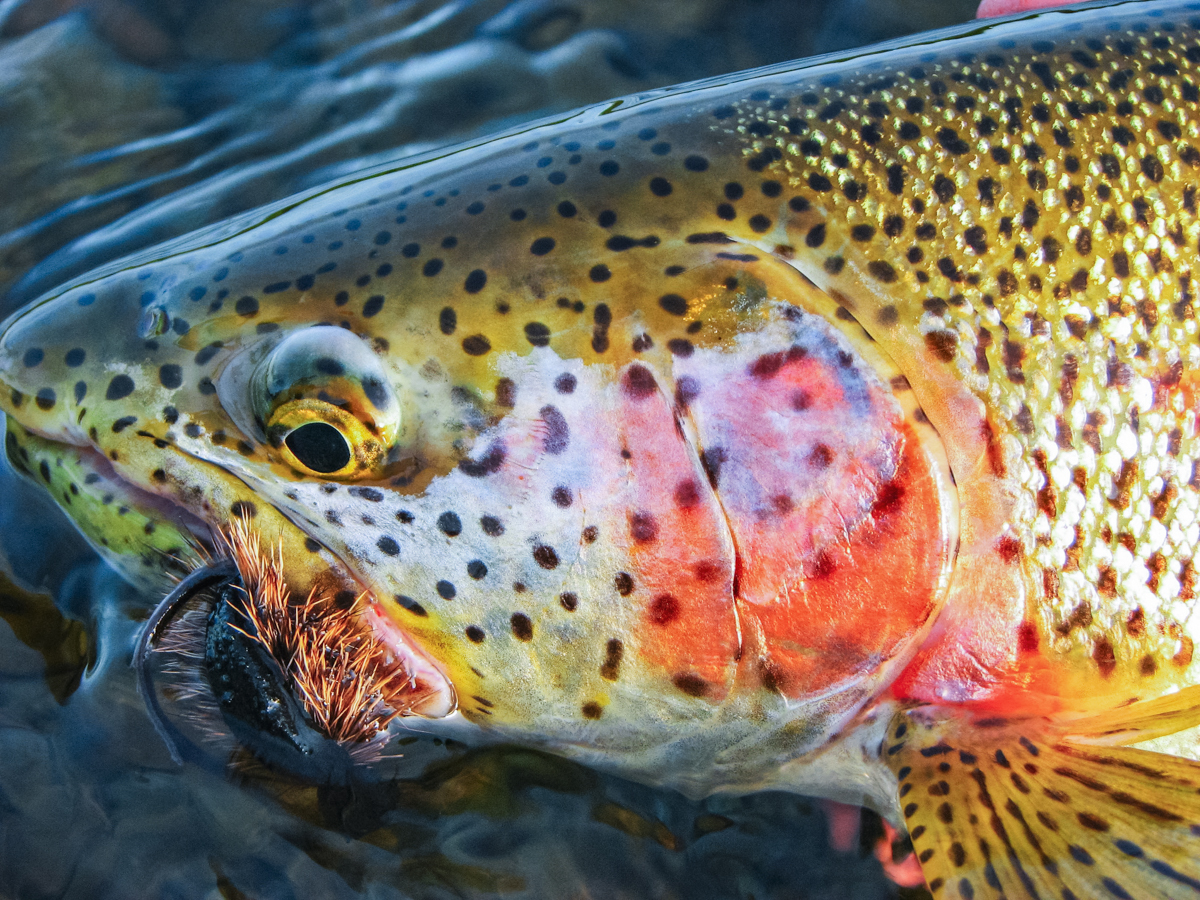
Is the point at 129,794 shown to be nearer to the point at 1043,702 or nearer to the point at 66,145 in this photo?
the point at 1043,702

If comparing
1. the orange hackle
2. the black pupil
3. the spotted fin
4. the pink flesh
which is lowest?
the spotted fin

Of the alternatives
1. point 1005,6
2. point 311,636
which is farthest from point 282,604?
point 1005,6

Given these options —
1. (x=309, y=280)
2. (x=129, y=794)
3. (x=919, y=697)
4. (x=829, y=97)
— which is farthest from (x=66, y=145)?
(x=919, y=697)

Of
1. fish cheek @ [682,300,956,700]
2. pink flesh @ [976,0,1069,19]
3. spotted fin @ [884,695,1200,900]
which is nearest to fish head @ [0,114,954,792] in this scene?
fish cheek @ [682,300,956,700]

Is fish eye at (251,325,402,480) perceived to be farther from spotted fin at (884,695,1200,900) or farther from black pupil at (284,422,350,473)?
spotted fin at (884,695,1200,900)

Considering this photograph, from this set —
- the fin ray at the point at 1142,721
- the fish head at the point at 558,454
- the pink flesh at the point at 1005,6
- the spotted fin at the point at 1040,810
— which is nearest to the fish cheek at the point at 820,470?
the fish head at the point at 558,454

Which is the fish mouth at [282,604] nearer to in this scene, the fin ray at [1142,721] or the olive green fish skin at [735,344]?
the olive green fish skin at [735,344]
